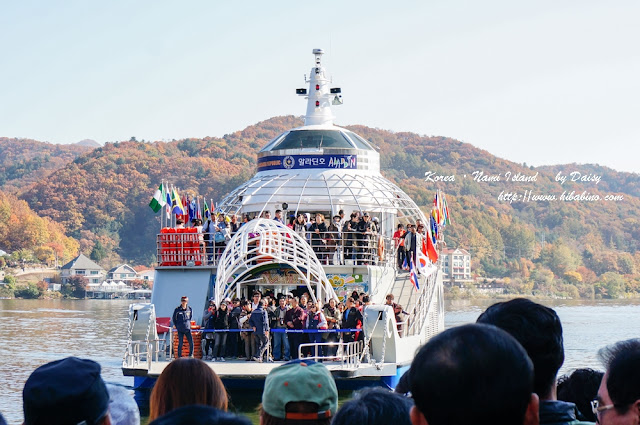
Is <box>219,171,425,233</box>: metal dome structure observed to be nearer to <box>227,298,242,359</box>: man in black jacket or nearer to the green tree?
<box>227,298,242,359</box>: man in black jacket

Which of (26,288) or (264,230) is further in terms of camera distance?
(26,288)

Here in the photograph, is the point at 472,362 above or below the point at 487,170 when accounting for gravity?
below

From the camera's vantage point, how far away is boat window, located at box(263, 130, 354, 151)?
27.7 metres

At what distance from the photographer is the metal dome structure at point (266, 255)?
71.8 feet

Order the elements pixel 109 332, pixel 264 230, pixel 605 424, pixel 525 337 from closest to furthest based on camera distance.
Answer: pixel 525 337, pixel 605 424, pixel 264 230, pixel 109 332

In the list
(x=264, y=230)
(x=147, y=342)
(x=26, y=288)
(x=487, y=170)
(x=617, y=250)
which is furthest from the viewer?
(x=487, y=170)

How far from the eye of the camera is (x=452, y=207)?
143m

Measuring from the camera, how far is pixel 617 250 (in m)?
154

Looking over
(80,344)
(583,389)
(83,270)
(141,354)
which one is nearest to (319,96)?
(141,354)

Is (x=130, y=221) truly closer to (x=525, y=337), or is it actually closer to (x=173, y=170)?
(x=173, y=170)

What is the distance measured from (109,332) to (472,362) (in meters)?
51.5

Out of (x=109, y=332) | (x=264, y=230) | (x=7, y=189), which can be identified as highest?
(x=7, y=189)

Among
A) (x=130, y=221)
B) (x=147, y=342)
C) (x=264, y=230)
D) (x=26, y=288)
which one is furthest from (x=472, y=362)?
(x=130, y=221)

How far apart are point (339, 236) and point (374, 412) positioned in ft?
68.5
